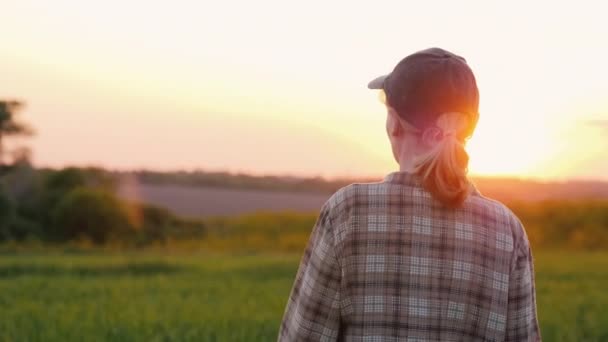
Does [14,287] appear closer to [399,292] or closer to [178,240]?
[399,292]

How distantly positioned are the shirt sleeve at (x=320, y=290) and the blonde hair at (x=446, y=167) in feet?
0.84

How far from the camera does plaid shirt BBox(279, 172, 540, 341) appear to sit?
7.61ft

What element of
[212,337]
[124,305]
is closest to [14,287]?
[124,305]

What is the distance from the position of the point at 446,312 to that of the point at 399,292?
0.13 m

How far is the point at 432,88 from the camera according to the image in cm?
230

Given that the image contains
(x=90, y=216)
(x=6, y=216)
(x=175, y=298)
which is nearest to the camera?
(x=175, y=298)

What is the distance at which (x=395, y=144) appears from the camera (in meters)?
2.36

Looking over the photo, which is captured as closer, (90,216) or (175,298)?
(175,298)

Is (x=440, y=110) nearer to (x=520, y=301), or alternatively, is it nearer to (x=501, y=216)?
(x=501, y=216)

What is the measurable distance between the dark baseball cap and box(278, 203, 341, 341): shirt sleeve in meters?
0.31

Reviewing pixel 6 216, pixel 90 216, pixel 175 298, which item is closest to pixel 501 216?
pixel 175 298

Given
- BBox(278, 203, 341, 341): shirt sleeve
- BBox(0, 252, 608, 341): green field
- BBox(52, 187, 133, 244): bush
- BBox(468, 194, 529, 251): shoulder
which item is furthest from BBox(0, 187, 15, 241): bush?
BBox(468, 194, 529, 251): shoulder

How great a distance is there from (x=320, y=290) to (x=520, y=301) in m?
0.53

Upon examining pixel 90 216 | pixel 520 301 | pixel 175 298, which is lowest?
pixel 175 298
